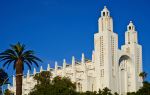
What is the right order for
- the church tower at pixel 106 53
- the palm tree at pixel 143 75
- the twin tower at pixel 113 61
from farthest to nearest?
the palm tree at pixel 143 75, the twin tower at pixel 113 61, the church tower at pixel 106 53

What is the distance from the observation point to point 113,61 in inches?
4198

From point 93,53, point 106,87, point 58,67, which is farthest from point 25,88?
point 106,87

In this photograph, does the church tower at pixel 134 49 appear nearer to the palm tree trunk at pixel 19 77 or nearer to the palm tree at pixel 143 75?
the palm tree at pixel 143 75

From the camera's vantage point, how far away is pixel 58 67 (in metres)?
126

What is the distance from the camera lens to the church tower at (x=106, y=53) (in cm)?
10375

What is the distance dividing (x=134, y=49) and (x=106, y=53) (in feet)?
44.6

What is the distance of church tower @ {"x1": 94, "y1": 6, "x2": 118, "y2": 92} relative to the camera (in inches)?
4085

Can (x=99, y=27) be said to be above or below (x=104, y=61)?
above

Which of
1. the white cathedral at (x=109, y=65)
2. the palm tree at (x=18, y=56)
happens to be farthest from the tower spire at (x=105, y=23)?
the palm tree at (x=18, y=56)

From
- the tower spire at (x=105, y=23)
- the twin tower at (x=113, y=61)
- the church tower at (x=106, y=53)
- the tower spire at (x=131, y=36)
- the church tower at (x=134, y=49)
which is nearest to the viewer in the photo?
the church tower at (x=106, y=53)

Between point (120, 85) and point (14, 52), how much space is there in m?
53.7

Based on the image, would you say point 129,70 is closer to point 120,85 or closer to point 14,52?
point 120,85

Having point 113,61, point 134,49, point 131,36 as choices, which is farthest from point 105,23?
point 134,49

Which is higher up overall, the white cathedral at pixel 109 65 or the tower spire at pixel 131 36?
the tower spire at pixel 131 36
